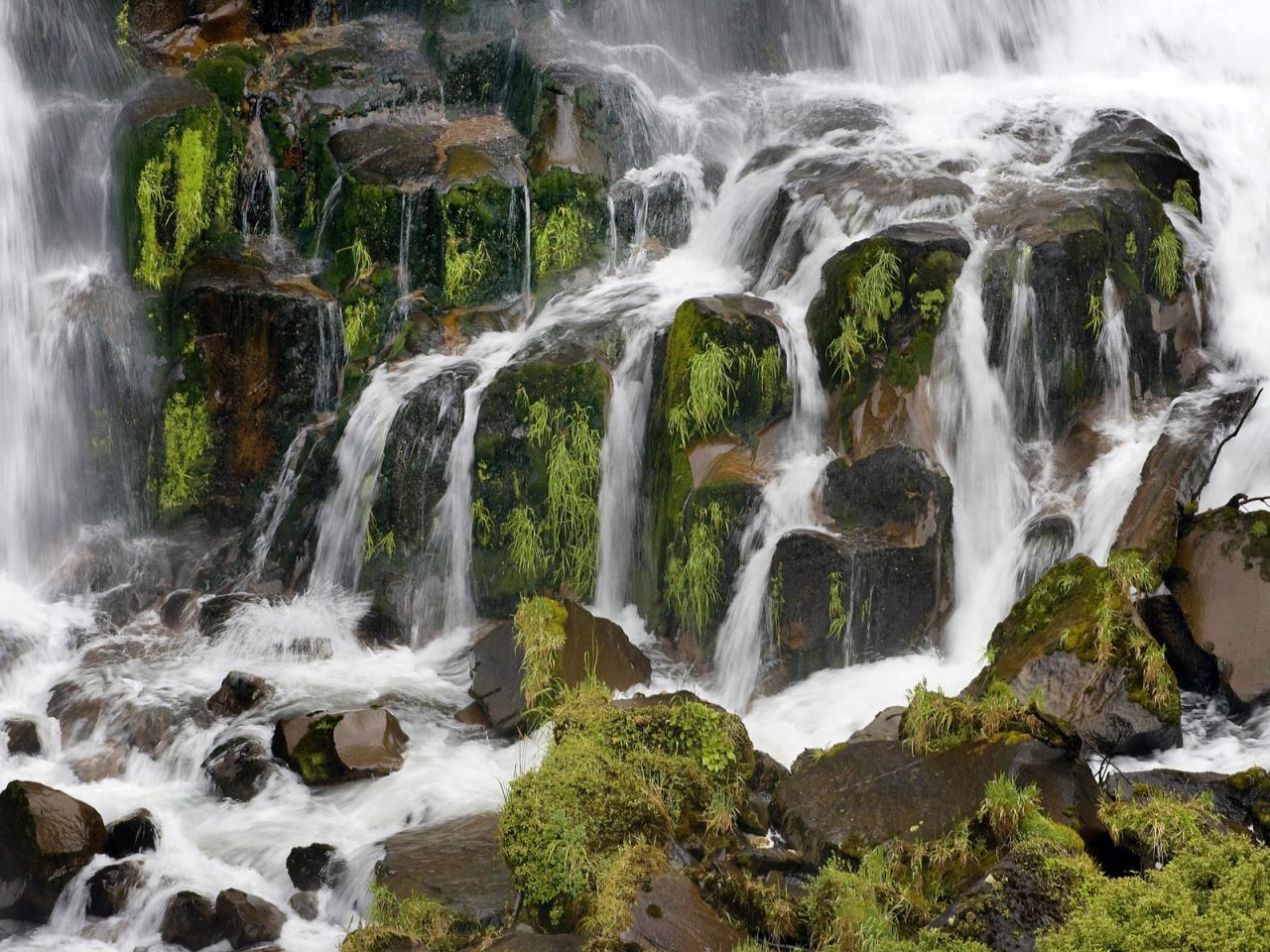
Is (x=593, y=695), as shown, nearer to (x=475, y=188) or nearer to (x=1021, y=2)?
(x=475, y=188)

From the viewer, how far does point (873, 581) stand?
995 centimetres

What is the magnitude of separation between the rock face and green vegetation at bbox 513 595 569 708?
1.83 metres

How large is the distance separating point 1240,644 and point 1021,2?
13.0 metres

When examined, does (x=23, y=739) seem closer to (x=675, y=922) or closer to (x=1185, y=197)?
(x=675, y=922)

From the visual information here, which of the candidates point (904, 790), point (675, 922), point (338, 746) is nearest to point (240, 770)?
point (338, 746)

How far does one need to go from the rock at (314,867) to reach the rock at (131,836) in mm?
1063

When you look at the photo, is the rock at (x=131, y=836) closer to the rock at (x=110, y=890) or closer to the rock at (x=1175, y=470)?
the rock at (x=110, y=890)

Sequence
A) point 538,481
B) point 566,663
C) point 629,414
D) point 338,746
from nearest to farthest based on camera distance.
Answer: point 338,746 → point 566,663 → point 538,481 → point 629,414

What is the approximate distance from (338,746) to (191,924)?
181 centimetres

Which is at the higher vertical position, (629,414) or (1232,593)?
(629,414)

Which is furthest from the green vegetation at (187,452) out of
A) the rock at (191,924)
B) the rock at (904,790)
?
the rock at (904,790)

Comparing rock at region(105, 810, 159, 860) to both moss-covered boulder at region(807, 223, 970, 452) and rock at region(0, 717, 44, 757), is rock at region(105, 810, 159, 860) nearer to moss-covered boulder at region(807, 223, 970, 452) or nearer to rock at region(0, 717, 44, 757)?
rock at region(0, 717, 44, 757)

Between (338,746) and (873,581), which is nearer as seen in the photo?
(338,746)

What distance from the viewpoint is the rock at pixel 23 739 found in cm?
977
